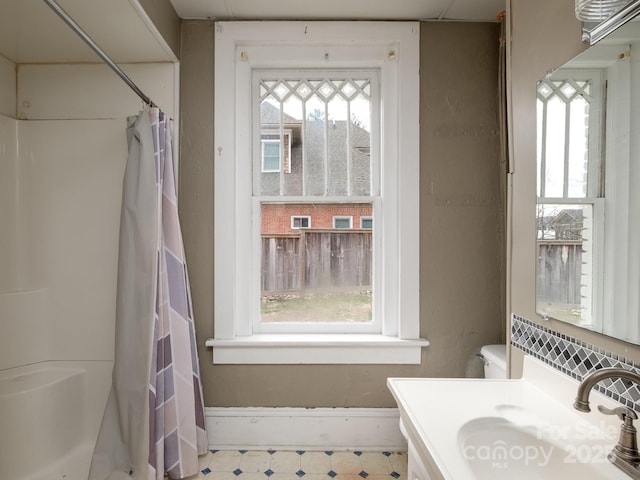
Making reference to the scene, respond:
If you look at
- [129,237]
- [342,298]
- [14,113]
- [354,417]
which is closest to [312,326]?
[342,298]

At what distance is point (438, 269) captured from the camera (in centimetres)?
181

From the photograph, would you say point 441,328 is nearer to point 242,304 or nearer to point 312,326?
point 312,326

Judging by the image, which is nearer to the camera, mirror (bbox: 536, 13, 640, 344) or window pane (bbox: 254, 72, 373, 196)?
mirror (bbox: 536, 13, 640, 344)

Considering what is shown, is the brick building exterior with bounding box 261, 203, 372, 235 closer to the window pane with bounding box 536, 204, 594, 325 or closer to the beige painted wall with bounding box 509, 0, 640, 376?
the beige painted wall with bounding box 509, 0, 640, 376

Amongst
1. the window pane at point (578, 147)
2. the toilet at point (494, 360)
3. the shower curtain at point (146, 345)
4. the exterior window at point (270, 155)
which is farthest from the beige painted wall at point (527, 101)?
the shower curtain at point (146, 345)

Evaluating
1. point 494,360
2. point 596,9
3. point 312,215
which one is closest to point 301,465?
point 494,360

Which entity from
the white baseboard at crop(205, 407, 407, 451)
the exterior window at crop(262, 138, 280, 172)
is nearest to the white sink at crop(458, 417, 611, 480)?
the white baseboard at crop(205, 407, 407, 451)

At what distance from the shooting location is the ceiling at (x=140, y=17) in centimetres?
144

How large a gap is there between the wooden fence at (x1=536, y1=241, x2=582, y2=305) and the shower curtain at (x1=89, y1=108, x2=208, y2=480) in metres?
1.45

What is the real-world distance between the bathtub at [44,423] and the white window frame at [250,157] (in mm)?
717

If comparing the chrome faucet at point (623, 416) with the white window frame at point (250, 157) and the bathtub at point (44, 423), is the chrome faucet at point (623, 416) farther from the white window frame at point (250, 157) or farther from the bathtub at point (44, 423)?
the bathtub at point (44, 423)

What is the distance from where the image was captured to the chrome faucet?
70cm

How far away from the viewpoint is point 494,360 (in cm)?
159

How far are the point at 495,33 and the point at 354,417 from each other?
2123mm
